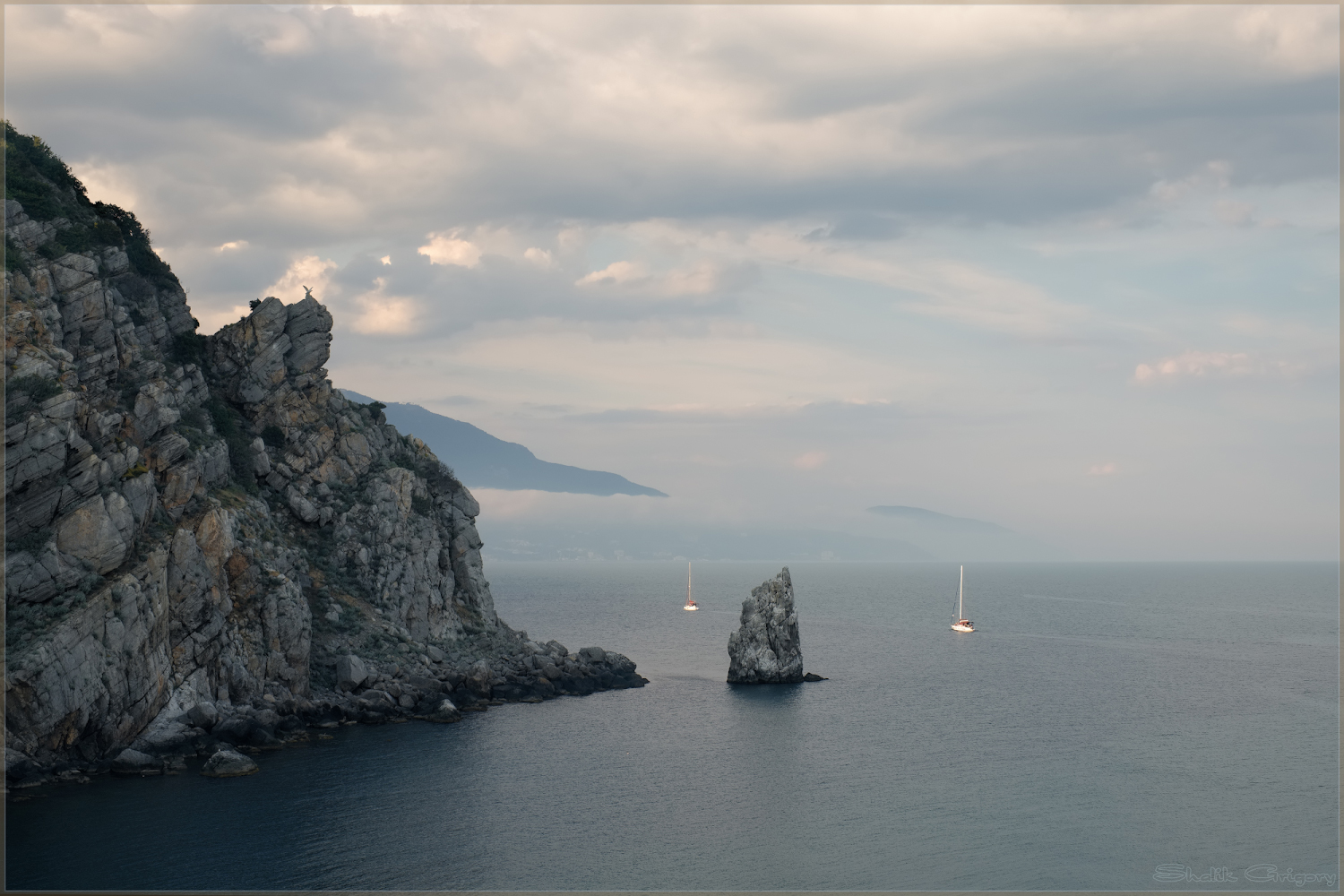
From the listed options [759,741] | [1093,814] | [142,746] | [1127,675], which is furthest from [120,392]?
[1127,675]

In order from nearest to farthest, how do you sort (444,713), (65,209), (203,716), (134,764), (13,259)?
(134,764) < (203,716) < (13,259) < (65,209) < (444,713)

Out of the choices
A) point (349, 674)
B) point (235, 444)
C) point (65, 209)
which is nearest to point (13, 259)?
point (65, 209)

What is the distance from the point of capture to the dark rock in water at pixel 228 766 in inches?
2509

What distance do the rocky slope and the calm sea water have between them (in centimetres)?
521

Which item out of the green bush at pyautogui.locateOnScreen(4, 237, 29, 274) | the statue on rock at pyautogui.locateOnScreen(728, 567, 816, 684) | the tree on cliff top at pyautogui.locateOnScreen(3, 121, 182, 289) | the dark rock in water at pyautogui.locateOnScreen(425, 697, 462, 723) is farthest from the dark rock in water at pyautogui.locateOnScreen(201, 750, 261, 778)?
the statue on rock at pyautogui.locateOnScreen(728, 567, 816, 684)

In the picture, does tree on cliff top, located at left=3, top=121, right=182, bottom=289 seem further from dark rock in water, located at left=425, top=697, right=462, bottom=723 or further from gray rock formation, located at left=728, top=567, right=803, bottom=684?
gray rock formation, located at left=728, top=567, right=803, bottom=684

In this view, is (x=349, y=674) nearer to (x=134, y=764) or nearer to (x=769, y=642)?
(x=134, y=764)

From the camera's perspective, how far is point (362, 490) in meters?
98.4

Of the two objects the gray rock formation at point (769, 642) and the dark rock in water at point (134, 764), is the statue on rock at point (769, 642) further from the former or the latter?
the dark rock in water at point (134, 764)

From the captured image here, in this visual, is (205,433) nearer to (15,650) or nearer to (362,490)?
(362,490)

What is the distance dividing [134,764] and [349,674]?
22.7 meters

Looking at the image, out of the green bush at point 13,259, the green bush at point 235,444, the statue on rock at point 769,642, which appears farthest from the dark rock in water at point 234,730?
the statue on rock at point 769,642

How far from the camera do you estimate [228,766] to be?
64.0 metres

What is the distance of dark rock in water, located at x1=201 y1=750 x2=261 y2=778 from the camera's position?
209 feet
